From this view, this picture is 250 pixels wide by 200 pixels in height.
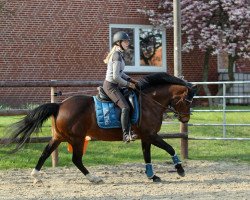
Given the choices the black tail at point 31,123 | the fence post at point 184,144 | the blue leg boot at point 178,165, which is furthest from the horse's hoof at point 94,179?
the fence post at point 184,144

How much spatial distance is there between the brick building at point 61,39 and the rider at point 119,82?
1132cm

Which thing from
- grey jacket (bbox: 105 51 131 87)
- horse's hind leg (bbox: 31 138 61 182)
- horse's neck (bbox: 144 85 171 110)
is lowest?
horse's hind leg (bbox: 31 138 61 182)

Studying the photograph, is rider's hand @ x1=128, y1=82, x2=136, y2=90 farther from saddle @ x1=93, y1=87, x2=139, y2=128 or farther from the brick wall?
the brick wall

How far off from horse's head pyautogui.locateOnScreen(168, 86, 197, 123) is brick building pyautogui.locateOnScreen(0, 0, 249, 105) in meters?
11.0

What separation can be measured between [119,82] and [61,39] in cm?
1240

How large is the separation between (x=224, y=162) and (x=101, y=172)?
2538 mm

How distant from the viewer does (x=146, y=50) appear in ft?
74.9

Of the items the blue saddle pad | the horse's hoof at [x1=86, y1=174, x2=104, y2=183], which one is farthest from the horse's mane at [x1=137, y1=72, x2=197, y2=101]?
the horse's hoof at [x1=86, y1=174, x2=104, y2=183]

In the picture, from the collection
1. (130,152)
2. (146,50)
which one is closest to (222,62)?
(146,50)

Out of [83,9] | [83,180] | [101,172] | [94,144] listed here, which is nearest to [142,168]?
[101,172]

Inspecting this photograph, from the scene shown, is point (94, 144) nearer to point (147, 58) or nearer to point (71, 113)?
point (71, 113)

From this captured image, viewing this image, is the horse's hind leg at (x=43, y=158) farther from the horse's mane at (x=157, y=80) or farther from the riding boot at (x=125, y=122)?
the horse's mane at (x=157, y=80)

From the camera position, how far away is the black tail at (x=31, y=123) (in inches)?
372

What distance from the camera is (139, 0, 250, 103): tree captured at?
21781 millimetres
